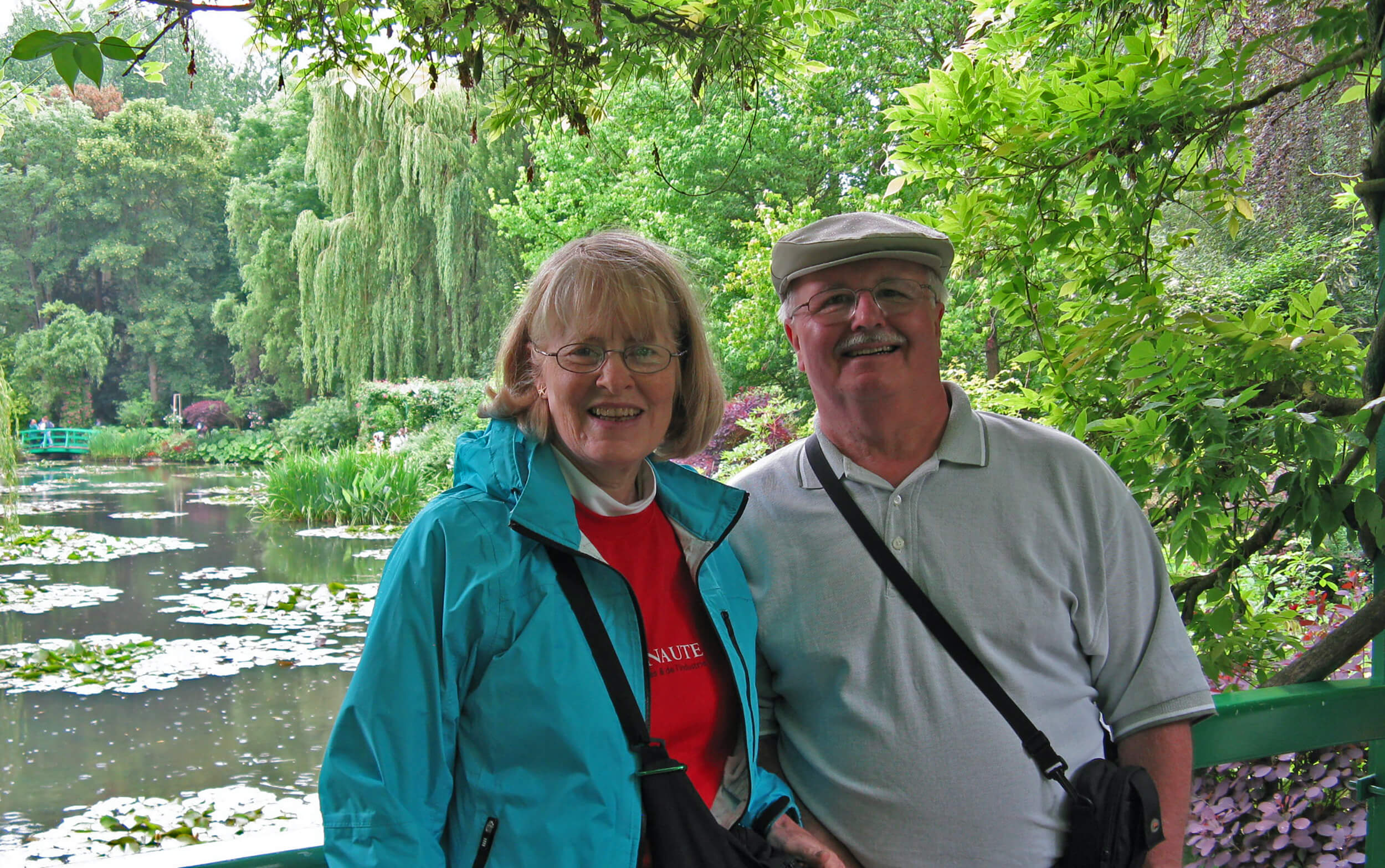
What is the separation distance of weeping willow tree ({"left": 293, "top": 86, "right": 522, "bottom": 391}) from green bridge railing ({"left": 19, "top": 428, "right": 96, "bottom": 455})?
32.1ft

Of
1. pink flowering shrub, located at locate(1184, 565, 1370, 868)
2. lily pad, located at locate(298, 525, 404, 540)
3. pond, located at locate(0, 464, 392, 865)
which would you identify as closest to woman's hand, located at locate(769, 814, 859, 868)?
pink flowering shrub, located at locate(1184, 565, 1370, 868)

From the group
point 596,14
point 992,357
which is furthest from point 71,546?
point 596,14

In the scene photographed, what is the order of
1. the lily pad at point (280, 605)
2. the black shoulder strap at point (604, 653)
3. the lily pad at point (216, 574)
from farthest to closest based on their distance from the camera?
1. the lily pad at point (216, 574)
2. the lily pad at point (280, 605)
3. the black shoulder strap at point (604, 653)

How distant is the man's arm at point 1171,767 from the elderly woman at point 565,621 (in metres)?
0.49

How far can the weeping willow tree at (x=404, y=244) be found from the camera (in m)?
13.8

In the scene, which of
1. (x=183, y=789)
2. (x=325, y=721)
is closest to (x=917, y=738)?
(x=183, y=789)

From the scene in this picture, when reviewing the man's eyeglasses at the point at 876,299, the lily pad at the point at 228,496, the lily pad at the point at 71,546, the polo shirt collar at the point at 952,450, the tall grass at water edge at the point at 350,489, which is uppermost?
the man's eyeglasses at the point at 876,299

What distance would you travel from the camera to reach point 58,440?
2130 cm

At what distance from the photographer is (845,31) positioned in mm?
11398

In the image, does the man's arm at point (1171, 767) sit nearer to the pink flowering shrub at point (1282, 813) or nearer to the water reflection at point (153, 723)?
the pink flowering shrub at point (1282, 813)

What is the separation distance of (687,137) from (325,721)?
27.0 feet

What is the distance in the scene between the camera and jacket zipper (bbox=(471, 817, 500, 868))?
0.98m

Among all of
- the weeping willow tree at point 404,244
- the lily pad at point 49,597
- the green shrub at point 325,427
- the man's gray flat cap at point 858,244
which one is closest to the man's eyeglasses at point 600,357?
the man's gray flat cap at point 858,244

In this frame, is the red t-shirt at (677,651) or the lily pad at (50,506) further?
the lily pad at (50,506)
